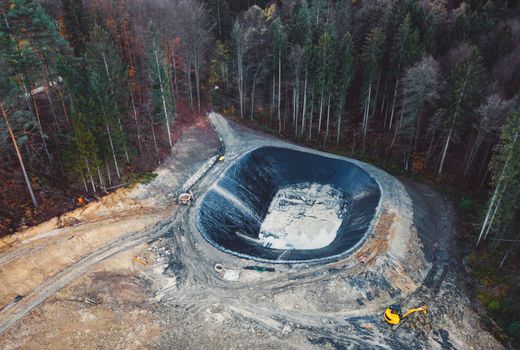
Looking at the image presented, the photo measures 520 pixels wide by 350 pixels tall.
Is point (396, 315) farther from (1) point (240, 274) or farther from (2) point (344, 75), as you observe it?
(2) point (344, 75)

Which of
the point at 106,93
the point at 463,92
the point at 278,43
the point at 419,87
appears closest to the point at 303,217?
the point at 419,87

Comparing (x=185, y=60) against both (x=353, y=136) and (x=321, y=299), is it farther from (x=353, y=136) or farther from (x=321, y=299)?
(x=321, y=299)

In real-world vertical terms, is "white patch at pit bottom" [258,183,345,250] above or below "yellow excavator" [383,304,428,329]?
below

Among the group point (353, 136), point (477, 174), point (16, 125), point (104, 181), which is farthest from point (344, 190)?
point (16, 125)

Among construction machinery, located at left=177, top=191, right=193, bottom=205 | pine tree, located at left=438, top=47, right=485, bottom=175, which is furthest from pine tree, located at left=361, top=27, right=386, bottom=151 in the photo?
construction machinery, located at left=177, top=191, right=193, bottom=205

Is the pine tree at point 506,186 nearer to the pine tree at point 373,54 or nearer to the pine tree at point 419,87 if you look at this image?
the pine tree at point 419,87

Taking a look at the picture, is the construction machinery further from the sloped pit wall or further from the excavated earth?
the sloped pit wall
